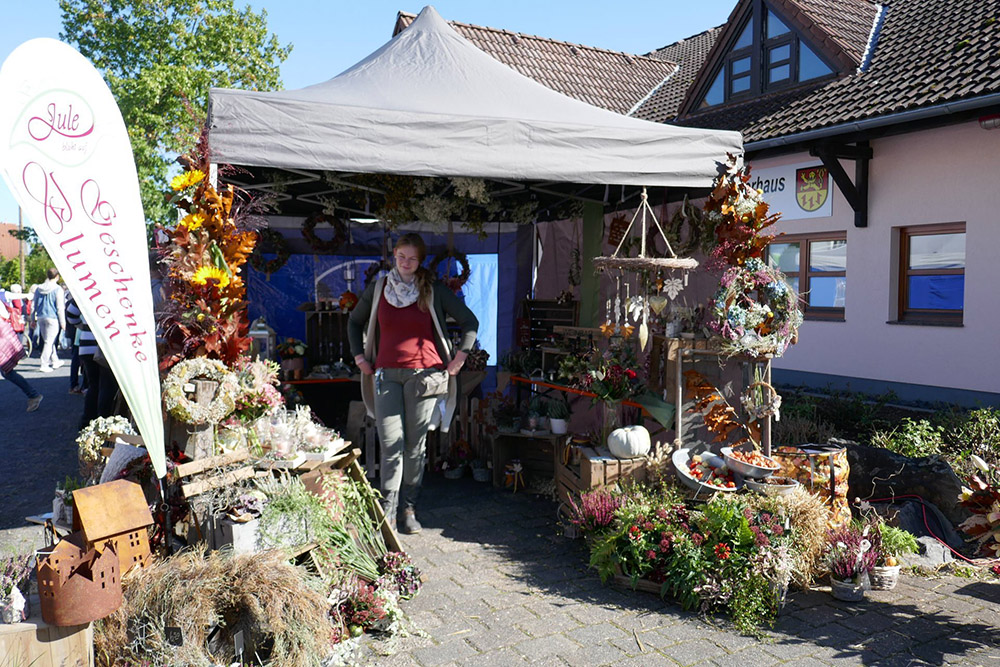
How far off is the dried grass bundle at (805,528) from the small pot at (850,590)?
158 mm

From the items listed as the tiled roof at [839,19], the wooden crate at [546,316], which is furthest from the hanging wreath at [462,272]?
the tiled roof at [839,19]

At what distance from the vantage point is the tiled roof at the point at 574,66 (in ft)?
50.2

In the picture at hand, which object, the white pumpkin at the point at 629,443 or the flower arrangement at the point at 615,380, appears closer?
the white pumpkin at the point at 629,443

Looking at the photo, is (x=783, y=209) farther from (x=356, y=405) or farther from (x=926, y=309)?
(x=356, y=405)

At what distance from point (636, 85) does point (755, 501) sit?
45.3ft

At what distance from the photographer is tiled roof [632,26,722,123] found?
15.1m

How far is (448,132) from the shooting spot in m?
4.44

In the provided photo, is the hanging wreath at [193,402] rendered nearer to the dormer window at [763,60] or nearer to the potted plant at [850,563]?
the potted plant at [850,563]

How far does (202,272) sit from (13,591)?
174cm

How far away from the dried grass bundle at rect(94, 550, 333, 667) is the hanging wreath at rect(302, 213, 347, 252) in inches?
200

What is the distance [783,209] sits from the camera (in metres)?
11.4

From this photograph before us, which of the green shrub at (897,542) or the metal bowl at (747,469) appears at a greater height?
the metal bowl at (747,469)

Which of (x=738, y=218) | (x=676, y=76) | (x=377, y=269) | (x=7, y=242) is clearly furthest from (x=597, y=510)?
(x=7, y=242)

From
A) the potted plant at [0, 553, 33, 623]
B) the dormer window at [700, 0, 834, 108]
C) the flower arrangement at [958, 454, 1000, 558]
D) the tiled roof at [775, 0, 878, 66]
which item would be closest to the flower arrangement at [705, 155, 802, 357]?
the flower arrangement at [958, 454, 1000, 558]
